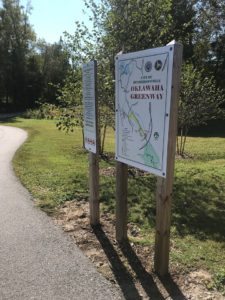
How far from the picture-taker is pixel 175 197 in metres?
7.04

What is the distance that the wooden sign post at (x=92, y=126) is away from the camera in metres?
4.93

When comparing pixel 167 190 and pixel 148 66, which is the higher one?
pixel 148 66

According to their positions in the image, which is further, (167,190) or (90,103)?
(90,103)

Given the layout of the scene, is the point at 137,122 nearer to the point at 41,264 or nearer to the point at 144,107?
the point at 144,107

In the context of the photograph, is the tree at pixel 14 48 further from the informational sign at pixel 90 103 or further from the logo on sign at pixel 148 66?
the logo on sign at pixel 148 66

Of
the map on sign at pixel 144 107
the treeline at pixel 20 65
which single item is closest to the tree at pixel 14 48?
the treeline at pixel 20 65

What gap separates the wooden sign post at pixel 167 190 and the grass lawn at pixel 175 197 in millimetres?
319

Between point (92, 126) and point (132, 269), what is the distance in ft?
6.21

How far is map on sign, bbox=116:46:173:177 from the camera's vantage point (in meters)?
3.67

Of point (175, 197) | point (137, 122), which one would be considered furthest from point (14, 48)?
point (137, 122)

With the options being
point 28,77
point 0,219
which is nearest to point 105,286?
point 0,219

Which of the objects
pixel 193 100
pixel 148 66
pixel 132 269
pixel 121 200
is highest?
pixel 148 66

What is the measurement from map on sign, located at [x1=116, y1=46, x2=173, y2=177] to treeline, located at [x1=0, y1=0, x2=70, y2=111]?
1694 inches

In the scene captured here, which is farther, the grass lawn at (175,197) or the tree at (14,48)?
the tree at (14,48)
